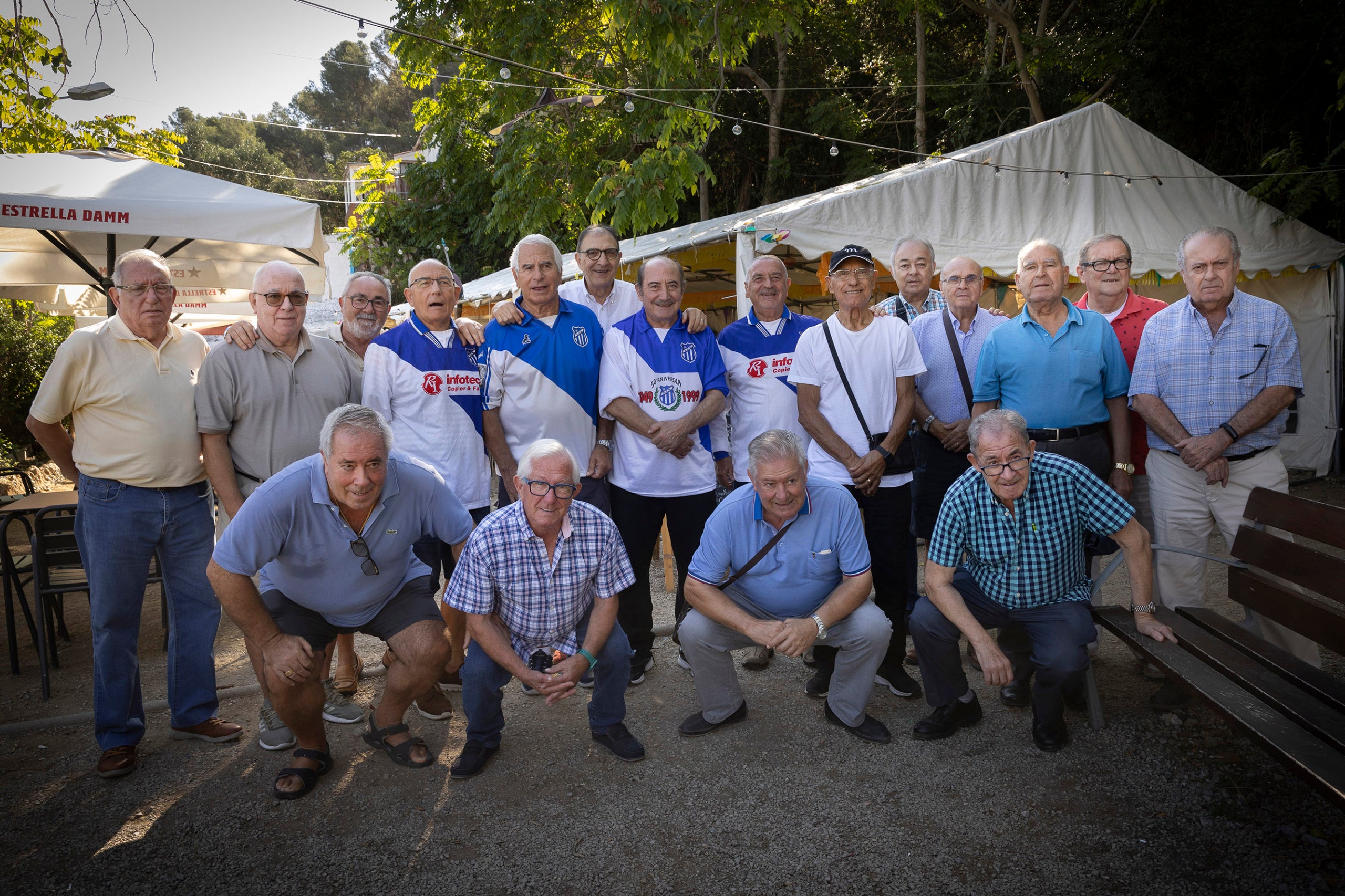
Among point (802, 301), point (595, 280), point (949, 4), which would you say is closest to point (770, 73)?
point (949, 4)

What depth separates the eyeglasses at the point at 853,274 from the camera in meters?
3.90

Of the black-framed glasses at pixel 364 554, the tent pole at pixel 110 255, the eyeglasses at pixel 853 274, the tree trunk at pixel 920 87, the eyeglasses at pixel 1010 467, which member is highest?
the tree trunk at pixel 920 87

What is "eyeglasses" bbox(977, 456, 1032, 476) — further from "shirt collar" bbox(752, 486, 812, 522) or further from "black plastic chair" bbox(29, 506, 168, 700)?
"black plastic chair" bbox(29, 506, 168, 700)

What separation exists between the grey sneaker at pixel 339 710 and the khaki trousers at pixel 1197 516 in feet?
12.0

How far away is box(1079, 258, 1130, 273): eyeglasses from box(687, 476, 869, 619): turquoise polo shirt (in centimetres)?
190

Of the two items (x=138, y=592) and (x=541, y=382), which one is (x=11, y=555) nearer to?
(x=138, y=592)

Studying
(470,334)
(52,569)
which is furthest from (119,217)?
(470,334)

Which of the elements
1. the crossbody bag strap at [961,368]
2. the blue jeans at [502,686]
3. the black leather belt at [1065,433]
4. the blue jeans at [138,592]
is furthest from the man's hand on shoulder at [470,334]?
the black leather belt at [1065,433]

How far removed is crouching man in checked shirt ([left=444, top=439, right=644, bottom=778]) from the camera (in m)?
3.11

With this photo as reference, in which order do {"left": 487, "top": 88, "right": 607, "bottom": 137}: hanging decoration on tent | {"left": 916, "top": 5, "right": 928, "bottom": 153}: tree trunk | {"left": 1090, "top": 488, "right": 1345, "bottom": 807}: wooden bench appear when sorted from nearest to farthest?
{"left": 1090, "top": 488, "right": 1345, "bottom": 807}: wooden bench
{"left": 487, "top": 88, "right": 607, "bottom": 137}: hanging decoration on tent
{"left": 916, "top": 5, "right": 928, "bottom": 153}: tree trunk

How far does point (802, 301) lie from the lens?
11594 millimetres

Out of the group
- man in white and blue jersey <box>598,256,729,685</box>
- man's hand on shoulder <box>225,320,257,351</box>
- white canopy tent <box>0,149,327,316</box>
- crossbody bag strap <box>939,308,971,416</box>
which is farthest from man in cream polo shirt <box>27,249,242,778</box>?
crossbody bag strap <box>939,308,971,416</box>

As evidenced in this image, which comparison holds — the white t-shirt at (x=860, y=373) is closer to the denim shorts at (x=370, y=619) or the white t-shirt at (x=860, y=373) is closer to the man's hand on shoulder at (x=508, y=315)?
the man's hand on shoulder at (x=508, y=315)

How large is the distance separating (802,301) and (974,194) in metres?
4.12
